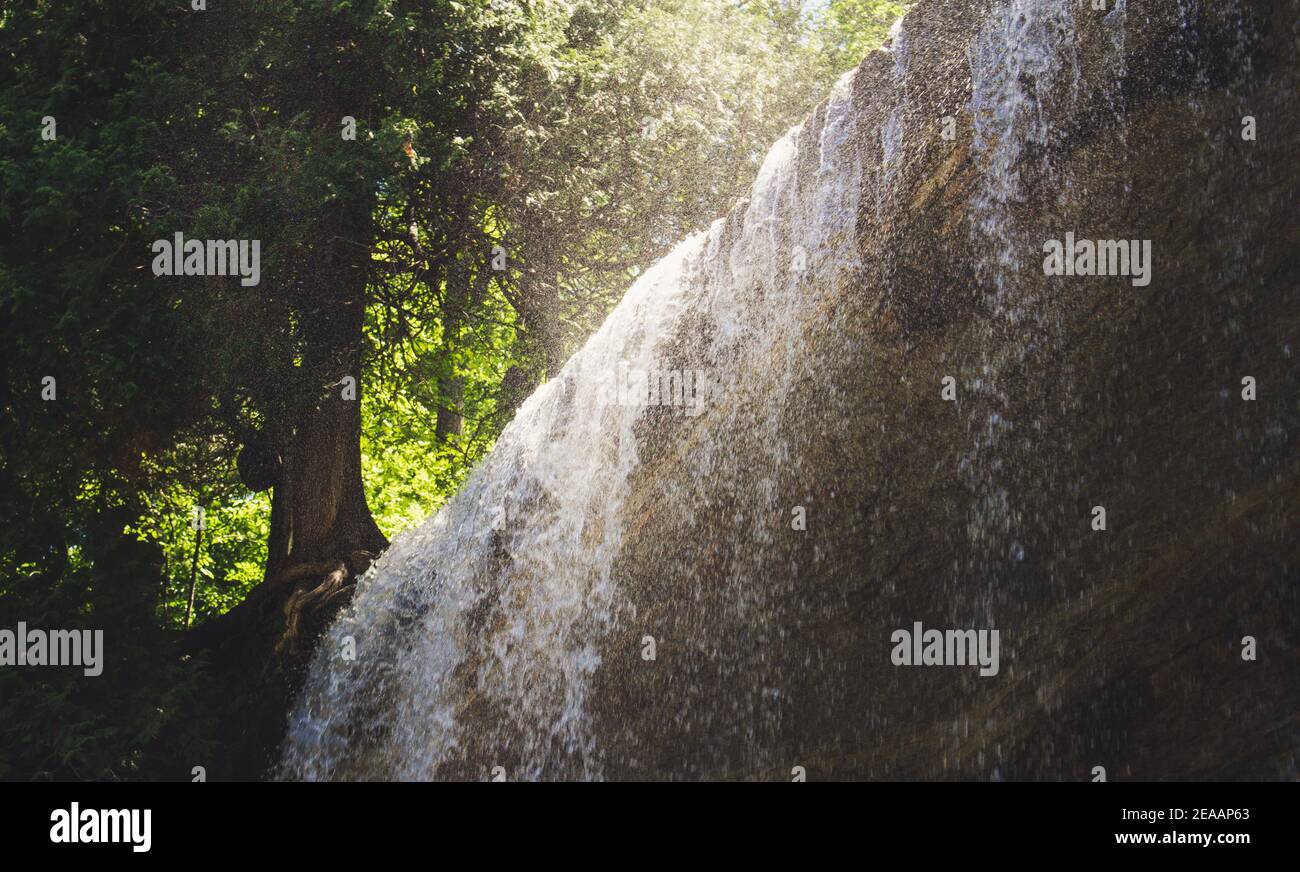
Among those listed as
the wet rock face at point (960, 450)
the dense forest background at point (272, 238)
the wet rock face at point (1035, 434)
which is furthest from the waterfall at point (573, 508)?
the dense forest background at point (272, 238)

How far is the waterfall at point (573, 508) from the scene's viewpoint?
6273mm

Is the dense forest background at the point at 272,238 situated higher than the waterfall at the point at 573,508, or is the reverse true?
the dense forest background at the point at 272,238

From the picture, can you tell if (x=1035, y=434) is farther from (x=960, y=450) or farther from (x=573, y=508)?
(x=573, y=508)

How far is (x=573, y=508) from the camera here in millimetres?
7309

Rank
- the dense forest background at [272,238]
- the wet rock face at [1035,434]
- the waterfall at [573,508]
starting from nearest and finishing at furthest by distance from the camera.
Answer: the wet rock face at [1035,434] < the waterfall at [573,508] < the dense forest background at [272,238]

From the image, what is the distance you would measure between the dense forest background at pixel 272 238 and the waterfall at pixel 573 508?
7.68ft

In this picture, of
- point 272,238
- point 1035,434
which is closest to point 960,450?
point 1035,434

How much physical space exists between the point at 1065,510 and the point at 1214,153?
1.72 m

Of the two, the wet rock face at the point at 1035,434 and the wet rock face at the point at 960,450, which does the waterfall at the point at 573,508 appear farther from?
the wet rock face at the point at 1035,434

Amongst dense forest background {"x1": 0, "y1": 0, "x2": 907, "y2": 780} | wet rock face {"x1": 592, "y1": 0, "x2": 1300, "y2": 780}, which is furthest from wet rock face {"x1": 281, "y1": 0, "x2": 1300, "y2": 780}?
dense forest background {"x1": 0, "y1": 0, "x2": 907, "y2": 780}

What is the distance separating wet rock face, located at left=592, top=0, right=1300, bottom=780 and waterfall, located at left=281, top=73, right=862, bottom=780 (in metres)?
0.15

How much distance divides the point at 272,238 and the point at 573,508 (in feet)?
14.1
